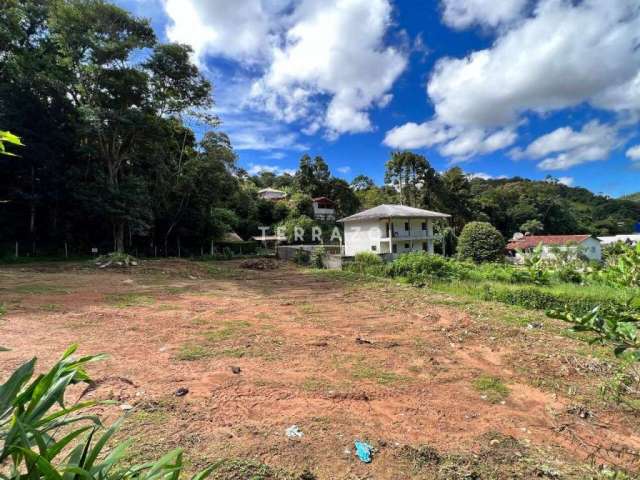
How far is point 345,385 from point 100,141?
70.6 ft

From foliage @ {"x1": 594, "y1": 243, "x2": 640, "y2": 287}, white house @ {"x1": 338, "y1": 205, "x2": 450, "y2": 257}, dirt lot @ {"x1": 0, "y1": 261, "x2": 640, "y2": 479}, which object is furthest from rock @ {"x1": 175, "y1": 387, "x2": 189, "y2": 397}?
white house @ {"x1": 338, "y1": 205, "x2": 450, "y2": 257}

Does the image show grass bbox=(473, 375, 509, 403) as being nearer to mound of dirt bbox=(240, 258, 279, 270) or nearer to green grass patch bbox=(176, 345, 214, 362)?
green grass patch bbox=(176, 345, 214, 362)

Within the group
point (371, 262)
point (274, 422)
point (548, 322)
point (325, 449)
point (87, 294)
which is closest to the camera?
point (325, 449)

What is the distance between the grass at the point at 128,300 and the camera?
8123mm

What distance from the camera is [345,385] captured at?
3.93 m

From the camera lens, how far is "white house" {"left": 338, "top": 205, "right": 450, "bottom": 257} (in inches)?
1011

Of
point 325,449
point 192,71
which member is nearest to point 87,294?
point 325,449

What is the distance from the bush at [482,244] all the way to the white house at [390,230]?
243 cm

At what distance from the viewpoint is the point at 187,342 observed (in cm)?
535

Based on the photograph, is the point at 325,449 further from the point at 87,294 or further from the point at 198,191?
the point at 198,191

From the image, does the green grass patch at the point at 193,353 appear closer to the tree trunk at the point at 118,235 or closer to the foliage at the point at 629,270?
the foliage at the point at 629,270

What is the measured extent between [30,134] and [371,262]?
19.4 m

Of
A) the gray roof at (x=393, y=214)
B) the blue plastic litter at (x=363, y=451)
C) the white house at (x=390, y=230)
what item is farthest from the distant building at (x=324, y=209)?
the blue plastic litter at (x=363, y=451)

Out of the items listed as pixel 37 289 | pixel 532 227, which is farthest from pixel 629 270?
pixel 532 227
